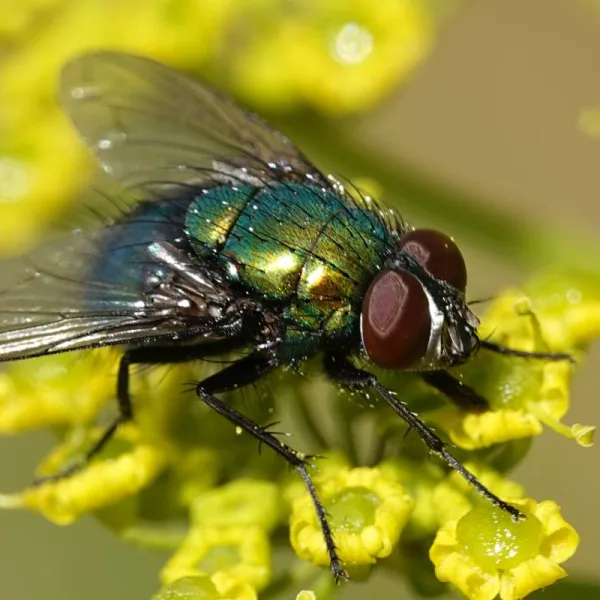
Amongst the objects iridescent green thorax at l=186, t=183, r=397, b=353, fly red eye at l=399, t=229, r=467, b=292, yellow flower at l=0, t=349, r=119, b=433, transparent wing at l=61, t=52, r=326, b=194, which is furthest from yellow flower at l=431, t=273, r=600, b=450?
yellow flower at l=0, t=349, r=119, b=433

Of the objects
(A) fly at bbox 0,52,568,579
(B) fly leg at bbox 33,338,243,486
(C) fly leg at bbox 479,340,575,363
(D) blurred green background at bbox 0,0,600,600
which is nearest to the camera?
(A) fly at bbox 0,52,568,579

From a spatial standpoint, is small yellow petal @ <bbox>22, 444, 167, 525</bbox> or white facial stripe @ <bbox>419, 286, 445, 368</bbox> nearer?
white facial stripe @ <bbox>419, 286, 445, 368</bbox>

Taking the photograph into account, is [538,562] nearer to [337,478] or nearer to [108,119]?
[337,478]

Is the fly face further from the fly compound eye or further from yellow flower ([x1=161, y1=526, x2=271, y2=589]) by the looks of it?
yellow flower ([x1=161, y1=526, x2=271, y2=589])

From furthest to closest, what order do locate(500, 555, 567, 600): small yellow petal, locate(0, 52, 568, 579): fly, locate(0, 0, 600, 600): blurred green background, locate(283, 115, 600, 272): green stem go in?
locate(0, 0, 600, 600): blurred green background
locate(283, 115, 600, 272): green stem
locate(0, 52, 568, 579): fly
locate(500, 555, 567, 600): small yellow petal

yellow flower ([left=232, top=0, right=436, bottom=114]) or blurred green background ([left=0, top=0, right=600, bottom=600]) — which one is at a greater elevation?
yellow flower ([left=232, top=0, right=436, bottom=114])

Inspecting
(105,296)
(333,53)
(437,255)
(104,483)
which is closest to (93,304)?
(105,296)

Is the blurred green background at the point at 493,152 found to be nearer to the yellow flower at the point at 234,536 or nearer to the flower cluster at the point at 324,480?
the flower cluster at the point at 324,480
